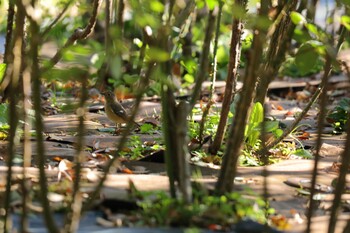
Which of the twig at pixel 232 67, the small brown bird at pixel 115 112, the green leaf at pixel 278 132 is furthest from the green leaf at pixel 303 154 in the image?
the small brown bird at pixel 115 112

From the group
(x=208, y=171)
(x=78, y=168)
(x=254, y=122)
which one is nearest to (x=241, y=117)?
(x=78, y=168)

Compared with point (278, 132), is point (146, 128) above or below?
below

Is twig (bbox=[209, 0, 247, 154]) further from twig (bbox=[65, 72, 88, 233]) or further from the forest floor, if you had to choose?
twig (bbox=[65, 72, 88, 233])

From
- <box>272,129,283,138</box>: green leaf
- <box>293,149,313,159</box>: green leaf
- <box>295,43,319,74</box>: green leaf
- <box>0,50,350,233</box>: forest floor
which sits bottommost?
<box>0,50,350,233</box>: forest floor

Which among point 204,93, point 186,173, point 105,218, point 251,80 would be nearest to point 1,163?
point 105,218

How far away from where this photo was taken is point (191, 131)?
5.30 m

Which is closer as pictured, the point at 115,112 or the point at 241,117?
the point at 241,117

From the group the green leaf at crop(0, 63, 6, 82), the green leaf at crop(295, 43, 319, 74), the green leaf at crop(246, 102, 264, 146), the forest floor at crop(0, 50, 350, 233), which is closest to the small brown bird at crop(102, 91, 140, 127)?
the forest floor at crop(0, 50, 350, 233)

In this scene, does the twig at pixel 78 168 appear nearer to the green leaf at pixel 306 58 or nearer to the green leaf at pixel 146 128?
the green leaf at pixel 306 58

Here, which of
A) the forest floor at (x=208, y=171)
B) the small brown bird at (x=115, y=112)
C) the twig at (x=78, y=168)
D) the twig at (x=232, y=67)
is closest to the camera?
the twig at (x=78, y=168)

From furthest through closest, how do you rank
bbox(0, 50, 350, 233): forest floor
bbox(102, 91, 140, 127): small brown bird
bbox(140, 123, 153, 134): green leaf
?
bbox(102, 91, 140, 127): small brown bird → bbox(140, 123, 153, 134): green leaf → bbox(0, 50, 350, 233): forest floor

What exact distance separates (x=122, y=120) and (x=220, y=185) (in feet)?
9.00

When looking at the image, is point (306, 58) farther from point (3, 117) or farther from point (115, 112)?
point (115, 112)

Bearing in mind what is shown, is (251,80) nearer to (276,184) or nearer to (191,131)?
(276,184)
